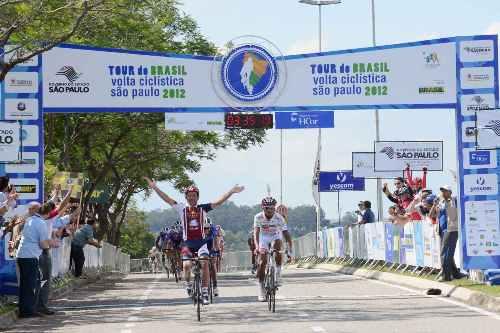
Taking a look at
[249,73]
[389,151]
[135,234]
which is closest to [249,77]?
[249,73]

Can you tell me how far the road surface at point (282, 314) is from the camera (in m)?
16.3

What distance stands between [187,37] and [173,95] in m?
19.5

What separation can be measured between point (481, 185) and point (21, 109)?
31.0ft

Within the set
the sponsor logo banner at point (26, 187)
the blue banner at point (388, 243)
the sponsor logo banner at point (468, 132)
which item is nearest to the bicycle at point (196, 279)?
the sponsor logo banner at point (26, 187)

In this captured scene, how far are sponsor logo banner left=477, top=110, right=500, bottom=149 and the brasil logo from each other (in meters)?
5.52

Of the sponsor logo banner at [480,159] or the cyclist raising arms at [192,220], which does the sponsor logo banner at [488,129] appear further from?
the cyclist raising arms at [192,220]

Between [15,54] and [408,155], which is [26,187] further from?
[408,155]

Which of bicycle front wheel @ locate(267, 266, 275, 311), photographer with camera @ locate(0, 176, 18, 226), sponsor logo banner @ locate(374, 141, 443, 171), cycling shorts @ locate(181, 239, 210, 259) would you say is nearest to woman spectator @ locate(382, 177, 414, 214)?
bicycle front wheel @ locate(267, 266, 275, 311)

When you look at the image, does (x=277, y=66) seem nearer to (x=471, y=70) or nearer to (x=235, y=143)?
(x=471, y=70)

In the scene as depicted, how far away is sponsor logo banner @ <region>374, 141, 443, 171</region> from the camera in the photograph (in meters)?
48.9

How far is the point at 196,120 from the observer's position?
2656 cm

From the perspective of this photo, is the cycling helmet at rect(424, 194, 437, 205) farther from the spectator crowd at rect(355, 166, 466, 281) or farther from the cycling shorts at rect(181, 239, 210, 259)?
the cycling shorts at rect(181, 239, 210, 259)

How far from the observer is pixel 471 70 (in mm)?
25797

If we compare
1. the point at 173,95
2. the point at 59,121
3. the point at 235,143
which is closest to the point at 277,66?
the point at 173,95
